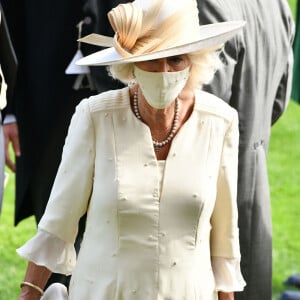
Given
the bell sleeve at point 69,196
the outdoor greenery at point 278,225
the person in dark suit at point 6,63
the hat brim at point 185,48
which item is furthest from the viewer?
the outdoor greenery at point 278,225

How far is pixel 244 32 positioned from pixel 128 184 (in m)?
1.32

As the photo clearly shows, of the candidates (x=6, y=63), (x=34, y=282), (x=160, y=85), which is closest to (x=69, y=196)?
(x=34, y=282)

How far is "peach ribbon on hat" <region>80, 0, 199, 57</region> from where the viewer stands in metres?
3.45

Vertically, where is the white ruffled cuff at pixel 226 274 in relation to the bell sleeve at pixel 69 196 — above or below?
below

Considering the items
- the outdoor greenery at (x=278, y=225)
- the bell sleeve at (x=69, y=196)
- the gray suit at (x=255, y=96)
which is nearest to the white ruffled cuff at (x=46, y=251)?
the bell sleeve at (x=69, y=196)

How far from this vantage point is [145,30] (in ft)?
11.4

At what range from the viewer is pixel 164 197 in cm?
353

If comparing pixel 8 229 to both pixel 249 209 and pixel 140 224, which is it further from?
pixel 140 224

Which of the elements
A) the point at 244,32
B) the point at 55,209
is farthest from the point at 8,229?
the point at 55,209

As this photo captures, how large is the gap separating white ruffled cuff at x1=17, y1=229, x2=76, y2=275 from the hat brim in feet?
1.76

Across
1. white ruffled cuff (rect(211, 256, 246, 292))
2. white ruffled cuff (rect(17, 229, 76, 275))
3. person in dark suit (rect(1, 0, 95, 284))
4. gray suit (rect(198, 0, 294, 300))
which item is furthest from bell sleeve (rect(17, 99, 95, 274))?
person in dark suit (rect(1, 0, 95, 284))

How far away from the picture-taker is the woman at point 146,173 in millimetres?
3502

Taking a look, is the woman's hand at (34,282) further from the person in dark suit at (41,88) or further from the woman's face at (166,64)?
the person in dark suit at (41,88)

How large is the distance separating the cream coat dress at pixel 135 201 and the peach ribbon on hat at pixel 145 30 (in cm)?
20
